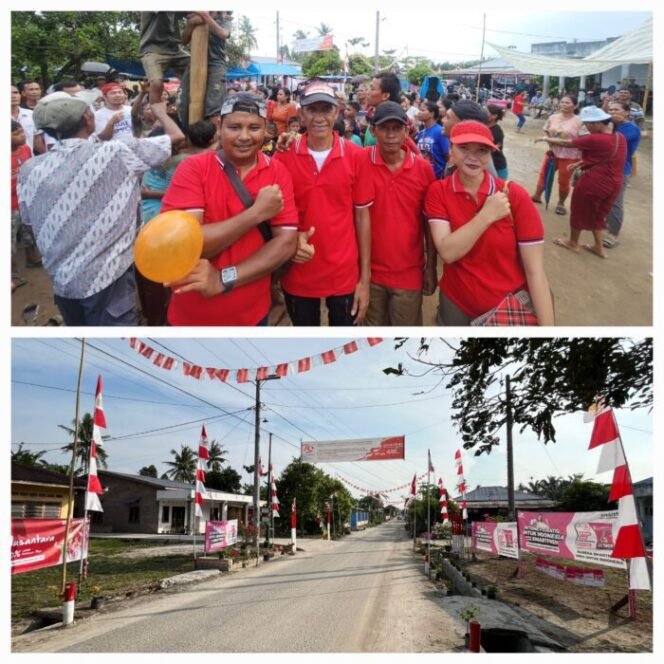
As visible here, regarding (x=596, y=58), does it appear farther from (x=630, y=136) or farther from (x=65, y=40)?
(x=65, y=40)

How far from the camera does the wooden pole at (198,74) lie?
3.73m

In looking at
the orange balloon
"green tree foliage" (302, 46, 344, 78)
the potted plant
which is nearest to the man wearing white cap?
the orange balloon

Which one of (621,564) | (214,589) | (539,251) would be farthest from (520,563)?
(539,251)

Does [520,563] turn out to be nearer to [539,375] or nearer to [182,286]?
[539,375]

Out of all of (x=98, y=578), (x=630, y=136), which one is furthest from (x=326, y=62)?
(x=98, y=578)

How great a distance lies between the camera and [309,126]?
3.25 m

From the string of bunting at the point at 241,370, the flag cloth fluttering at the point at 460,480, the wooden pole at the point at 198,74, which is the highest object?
the wooden pole at the point at 198,74

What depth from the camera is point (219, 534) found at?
29.7 ft

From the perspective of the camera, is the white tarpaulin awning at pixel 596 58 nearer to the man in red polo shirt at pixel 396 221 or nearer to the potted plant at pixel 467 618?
the man in red polo shirt at pixel 396 221

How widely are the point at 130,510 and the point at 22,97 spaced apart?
5713 mm

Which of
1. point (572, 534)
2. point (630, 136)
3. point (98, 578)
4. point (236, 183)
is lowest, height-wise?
point (98, 578)

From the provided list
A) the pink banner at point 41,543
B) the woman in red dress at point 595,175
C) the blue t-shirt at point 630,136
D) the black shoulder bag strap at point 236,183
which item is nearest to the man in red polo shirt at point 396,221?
the black shoulder bag strap at point 236,183

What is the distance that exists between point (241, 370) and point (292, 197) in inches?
61.8

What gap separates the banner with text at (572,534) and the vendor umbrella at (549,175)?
2351mm
